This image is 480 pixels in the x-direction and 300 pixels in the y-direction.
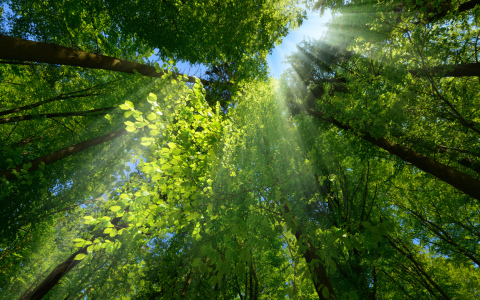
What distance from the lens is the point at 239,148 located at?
13.5ft

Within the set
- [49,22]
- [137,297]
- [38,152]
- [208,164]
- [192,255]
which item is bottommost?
[137,297]

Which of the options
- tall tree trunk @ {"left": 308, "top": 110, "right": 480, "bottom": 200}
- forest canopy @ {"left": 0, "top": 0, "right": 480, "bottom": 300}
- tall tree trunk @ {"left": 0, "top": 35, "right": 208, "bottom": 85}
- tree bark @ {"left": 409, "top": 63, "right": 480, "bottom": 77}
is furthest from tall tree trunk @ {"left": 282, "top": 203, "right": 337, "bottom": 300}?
tree bark @ {"left": 409, "top": 63, "right": 480, "bottom": 77}

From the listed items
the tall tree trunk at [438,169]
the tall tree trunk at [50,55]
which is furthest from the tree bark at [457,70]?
the tall tree trunk at [50,55]

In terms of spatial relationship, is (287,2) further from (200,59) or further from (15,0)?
(15,0)

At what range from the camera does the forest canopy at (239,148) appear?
260cm

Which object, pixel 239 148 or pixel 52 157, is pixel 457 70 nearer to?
pixel 239 148

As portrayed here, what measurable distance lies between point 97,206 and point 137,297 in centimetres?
488

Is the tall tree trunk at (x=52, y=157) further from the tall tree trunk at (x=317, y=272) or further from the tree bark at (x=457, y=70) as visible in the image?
the tree bark at (x=457, y=70)

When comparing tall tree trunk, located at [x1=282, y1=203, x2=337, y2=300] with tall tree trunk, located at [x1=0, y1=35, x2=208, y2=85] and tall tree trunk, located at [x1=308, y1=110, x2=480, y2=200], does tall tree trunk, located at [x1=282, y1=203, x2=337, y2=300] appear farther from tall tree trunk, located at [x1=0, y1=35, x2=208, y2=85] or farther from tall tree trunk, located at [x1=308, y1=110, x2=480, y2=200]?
tall tree trunk, located at [x1=308, y1=110, x2=480, y2=200]

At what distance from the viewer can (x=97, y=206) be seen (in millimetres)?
8844

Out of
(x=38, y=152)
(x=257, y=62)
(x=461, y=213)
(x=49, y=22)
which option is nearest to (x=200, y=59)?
(x=257, y=62)

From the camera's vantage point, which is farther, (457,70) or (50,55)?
(457,70)

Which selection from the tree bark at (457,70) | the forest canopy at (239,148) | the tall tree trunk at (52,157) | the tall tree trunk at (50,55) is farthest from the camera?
the tall tree trunk at (52,157)

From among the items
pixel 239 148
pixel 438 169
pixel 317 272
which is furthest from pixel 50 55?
pixel 438 169
